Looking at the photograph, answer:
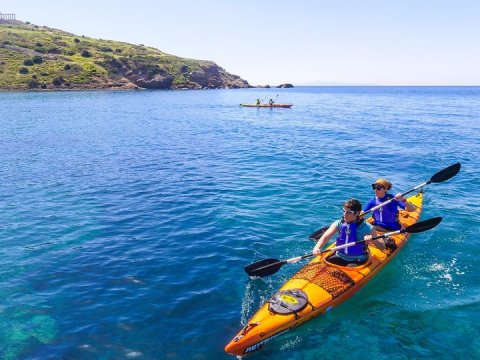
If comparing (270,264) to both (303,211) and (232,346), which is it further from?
(303,211)

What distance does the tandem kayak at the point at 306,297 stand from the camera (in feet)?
25.7

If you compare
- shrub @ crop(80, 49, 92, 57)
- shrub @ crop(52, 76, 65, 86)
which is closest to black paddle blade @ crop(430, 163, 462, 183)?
shrub @ crop(52, 76, 65, 86)

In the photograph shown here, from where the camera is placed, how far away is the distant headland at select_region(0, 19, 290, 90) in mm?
95688

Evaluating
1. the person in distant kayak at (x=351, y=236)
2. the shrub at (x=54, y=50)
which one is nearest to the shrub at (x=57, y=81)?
the shrub at (x=54, y=50)

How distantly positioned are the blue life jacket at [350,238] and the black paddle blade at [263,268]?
175 cm

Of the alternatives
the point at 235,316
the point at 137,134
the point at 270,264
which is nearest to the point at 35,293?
the point at 235,316

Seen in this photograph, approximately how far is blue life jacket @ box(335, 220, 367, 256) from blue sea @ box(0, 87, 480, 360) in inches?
41.5

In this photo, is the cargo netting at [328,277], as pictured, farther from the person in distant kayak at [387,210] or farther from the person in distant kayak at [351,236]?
the person in distant kayak at [387,210]

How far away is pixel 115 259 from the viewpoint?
38.3 ft

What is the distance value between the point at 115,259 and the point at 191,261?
232 centimetres

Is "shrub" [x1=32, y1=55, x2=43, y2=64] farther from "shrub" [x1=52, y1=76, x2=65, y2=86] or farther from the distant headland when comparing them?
"shrub" [x1=52, y1=76, x2=65, y2=86]

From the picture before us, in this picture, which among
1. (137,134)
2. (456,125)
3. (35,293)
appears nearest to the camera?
(35,293)

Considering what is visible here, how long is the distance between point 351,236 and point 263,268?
2.45m

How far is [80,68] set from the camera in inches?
4183
